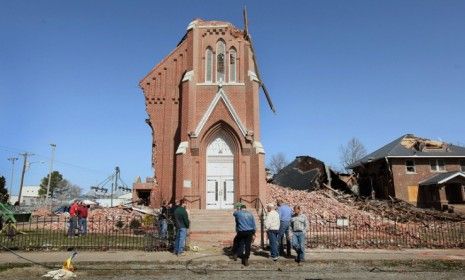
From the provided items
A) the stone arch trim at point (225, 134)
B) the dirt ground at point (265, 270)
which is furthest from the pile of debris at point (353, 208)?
the dirt ground at point (265, 270)

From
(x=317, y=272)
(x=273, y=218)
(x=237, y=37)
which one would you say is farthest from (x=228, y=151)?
(x=317, y=272)

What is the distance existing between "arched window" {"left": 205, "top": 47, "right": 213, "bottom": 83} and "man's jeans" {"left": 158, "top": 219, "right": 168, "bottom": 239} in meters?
12.1

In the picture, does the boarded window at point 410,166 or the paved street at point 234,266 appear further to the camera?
the boarded window at point 410,166

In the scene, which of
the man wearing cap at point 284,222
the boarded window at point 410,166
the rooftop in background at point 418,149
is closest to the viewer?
the man wearing cap at point 284,222

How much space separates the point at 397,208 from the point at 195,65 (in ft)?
59.4

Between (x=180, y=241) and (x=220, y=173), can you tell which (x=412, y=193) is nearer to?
(x=220, y=173)

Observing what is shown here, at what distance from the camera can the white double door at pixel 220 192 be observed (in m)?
23.8

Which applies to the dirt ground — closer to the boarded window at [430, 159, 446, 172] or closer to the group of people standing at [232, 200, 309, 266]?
the group of people standing at [232, 200, 309, 266]

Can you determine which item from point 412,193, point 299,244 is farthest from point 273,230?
point 412,193

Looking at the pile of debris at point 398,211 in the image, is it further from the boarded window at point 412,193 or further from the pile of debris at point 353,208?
the boarded window at point 412,193

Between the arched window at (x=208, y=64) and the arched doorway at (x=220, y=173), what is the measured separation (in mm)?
3795

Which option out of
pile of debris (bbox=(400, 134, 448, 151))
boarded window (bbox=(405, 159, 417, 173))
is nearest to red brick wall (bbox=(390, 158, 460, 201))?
boarded window (bbox=(405, 159, 417, 173))

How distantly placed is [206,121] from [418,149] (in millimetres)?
25367

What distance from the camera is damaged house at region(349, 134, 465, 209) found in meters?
36.4
